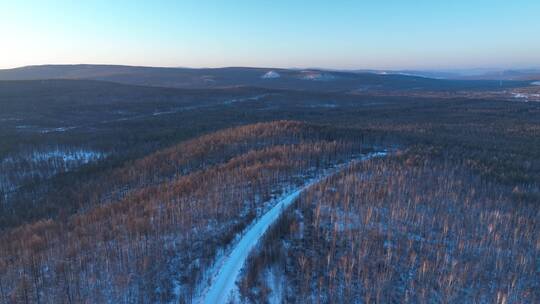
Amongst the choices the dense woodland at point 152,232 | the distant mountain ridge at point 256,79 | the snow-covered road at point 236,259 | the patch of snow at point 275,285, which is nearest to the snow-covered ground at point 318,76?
the distant mountain ridge at point 256,79

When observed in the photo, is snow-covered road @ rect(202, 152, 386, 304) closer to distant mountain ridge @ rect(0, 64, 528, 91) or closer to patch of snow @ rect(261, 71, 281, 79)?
distant mountain ridge @ rect(0, 64, 528, 91)

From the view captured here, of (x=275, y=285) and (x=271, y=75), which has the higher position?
(x=271, y=75)

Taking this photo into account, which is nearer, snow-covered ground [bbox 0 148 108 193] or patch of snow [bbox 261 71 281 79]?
snow-covered ground [bbox 0 148 108 193]

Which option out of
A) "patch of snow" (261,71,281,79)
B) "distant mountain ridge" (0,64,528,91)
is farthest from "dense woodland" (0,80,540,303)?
"patch of snow" (261,71,281,79)

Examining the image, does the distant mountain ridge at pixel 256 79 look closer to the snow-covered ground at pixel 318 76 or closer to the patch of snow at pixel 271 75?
the snow-covered ground at pixel 318 76

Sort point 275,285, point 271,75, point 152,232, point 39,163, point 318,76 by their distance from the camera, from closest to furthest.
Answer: point 275,285, point 152,232, point 39,163, point 318,76, point 271,75

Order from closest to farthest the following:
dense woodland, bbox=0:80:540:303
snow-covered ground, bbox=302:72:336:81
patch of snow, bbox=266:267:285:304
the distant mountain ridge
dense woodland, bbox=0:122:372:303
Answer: patch of snow, bbox=266:267:285:304, dense woodland, bbox=0:122:372:303, dense woodland, bbox=0:80:540:303, the distant mountain ridge, snow-covered ground, bbox=302:72:336:81

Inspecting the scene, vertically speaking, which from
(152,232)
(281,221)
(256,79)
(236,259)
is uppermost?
(256,79)

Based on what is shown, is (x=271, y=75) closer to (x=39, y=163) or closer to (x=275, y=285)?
(x=39, y=163)

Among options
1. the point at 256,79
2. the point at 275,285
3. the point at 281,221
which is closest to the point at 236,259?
the point at 275,285
